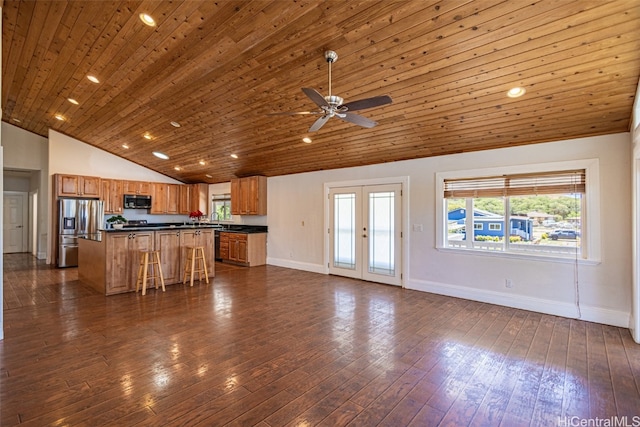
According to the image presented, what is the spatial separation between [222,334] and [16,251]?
11.2 metres

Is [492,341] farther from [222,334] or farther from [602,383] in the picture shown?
[222,334]

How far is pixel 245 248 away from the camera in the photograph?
7828 mm

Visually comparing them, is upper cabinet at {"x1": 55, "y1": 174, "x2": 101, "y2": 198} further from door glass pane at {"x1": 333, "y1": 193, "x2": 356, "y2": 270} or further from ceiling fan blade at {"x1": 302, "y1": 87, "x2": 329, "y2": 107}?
ceiling fan blade at {"x1": 302, "y1": 87, "x2": 329, "y2": 107}

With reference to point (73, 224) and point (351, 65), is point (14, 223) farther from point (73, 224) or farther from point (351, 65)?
point (351, 65)

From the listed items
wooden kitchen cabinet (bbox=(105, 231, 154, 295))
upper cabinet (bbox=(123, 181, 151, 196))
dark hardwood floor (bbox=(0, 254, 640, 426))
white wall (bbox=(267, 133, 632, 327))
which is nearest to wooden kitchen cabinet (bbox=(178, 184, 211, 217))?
upper cabinet (bbox=(123, 181, 151, 196))

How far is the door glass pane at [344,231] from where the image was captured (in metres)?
6.51

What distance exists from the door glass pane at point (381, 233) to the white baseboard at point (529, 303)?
606 mm

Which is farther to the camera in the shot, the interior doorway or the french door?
the interior doorway

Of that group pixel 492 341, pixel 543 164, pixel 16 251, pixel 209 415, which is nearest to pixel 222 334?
pixel 209 415

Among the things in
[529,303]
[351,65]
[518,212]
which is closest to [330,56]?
[351,65]

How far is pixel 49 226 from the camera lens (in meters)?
7.81

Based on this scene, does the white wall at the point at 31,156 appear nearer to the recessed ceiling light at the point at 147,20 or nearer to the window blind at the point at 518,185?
the recessed ceiling light at the point at 147,20

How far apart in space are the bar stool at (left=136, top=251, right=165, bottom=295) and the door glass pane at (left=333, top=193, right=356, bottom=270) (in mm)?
3451

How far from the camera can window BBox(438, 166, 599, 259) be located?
161 inches
